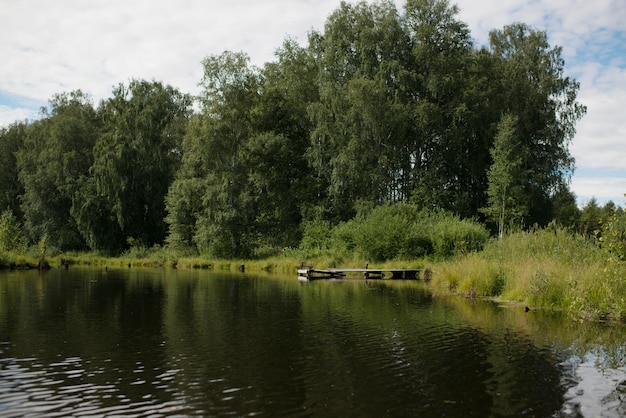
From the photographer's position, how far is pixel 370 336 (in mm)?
15766

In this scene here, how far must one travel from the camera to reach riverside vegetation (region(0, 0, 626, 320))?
4919 cm

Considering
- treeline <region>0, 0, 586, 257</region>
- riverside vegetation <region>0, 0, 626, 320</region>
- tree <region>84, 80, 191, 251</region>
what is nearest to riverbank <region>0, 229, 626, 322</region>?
riverside vegetation <region>0, 0, 626, 320</region>

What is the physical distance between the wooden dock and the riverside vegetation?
3.17 metres

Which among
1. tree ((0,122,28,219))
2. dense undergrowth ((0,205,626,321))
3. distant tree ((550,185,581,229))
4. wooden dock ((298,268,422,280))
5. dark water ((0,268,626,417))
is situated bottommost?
dark water ((0,268,626,417))

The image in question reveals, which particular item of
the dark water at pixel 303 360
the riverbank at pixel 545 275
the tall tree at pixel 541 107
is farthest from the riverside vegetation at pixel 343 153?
the dark water at pixel 303 360

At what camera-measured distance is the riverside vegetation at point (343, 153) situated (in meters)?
49.2

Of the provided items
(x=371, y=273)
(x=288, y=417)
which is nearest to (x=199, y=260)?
(x=371, y=273)

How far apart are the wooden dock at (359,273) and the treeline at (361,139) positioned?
11.4 meters

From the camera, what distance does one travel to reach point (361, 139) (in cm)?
5031

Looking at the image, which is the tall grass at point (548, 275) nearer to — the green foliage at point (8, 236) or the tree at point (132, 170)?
the green foliage at point (8, 236)

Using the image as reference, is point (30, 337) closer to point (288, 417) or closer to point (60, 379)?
point (60, 379)

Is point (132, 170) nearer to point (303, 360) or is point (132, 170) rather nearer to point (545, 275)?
point (545, 275)

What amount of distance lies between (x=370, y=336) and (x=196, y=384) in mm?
6504

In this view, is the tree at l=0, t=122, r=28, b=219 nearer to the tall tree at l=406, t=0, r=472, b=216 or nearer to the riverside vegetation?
the riverside vegetation
